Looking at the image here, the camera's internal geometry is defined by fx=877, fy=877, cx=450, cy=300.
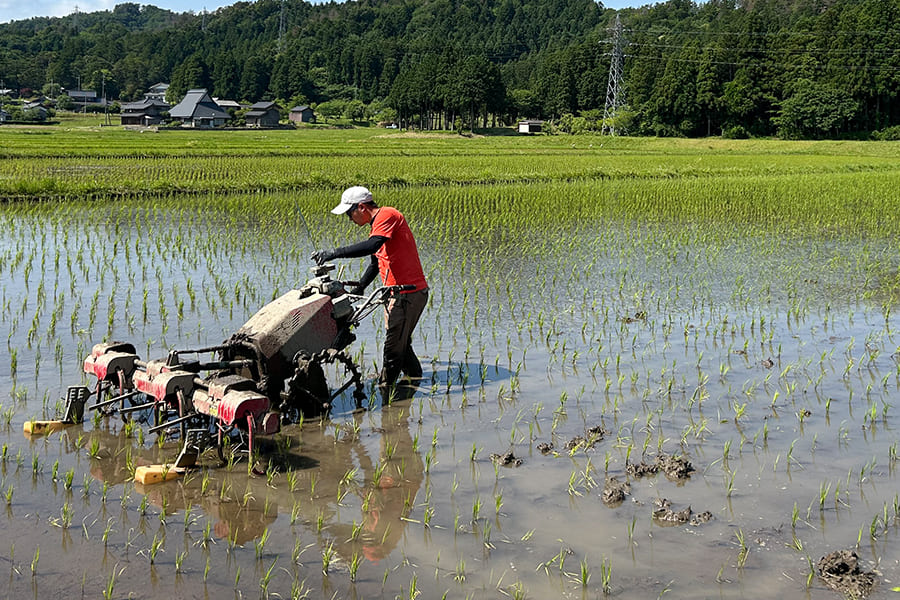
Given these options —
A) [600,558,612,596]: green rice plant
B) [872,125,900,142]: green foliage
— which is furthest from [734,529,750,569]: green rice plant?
[872,125,900,142]: green foliage

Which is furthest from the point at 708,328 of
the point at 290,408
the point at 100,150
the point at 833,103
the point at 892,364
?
the point at 833,103

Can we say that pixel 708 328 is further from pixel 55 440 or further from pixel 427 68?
pixel 427 68

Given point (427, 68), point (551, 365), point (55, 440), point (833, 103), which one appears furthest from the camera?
point (427, 68)

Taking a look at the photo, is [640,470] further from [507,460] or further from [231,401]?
[231,401]

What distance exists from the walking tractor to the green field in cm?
16

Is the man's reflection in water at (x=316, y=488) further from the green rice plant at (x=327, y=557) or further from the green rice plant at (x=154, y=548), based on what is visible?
the green rice plant at (x=154, y=548)

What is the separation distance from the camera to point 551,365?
20.2 ft

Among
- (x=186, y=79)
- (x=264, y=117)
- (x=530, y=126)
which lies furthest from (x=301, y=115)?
(x=530, y=126)

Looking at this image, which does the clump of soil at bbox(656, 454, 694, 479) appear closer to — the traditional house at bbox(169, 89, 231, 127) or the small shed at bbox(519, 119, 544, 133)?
the traditional house at bbox(169, 89, 231, 127)

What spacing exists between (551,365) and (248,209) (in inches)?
370

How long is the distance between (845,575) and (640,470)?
117 cm

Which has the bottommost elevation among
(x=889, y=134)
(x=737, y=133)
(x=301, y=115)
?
(x=889, y=134)

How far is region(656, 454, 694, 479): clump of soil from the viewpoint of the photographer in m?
4.18

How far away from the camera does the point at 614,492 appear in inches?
154
